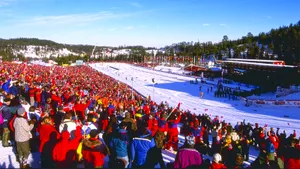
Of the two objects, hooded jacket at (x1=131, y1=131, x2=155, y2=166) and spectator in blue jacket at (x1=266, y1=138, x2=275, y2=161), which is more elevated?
hooded jacket at (x1=131, y1=131, x2=155, y2=166)

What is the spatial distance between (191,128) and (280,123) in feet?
47.3

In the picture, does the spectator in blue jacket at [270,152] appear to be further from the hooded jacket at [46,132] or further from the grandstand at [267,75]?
the grandstand at [267,75]

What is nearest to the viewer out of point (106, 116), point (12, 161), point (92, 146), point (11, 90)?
point (92, 146)

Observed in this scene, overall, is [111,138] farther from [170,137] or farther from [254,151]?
[254,151]

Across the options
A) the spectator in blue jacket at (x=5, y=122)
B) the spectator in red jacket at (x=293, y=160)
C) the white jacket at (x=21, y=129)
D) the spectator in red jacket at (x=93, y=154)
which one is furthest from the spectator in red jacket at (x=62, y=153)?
the spectator in red jacket at (x=293, y=160)

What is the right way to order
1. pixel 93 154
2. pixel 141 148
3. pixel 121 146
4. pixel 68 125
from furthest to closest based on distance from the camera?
pixel 68 125 < pixel 121 146 < pixel 141 148 < pixel 93 154

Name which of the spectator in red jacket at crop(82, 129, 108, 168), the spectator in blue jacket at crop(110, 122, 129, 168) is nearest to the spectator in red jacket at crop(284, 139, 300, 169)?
the spectator in blue jacket at crop(110, 122, 129, 168)

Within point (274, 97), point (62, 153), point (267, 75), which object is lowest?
point (274, 97)

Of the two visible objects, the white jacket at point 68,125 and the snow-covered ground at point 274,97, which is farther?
the snow-covered ground at point 274,97

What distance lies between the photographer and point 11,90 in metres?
13.4

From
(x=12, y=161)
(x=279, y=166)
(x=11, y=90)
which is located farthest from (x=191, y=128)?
(x=11, y=90)

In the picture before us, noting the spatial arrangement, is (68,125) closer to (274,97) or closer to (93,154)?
(93,154)

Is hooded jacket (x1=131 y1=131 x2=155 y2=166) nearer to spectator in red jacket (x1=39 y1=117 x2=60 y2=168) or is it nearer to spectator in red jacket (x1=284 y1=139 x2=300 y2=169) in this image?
spectator in red jacket (x1=39 y1=117 x2=60 y2=168)

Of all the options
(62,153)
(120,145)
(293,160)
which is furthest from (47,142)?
(293,160)
